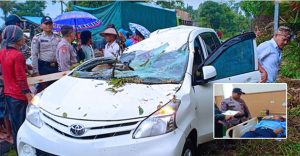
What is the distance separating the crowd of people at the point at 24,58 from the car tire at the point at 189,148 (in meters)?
1.91

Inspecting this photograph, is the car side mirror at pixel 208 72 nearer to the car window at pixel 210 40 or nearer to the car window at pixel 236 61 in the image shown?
the car window at pixel 236 61

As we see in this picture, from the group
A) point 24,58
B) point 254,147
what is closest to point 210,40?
point 254,147

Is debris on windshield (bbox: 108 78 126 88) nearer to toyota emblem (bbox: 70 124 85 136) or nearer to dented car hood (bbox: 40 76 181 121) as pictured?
dented car hood (bbox: 40 76 181 121)

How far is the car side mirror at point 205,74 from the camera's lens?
399 centimetres

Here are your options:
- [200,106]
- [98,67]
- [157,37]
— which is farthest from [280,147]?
[98,67]

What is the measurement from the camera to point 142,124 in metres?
3.29

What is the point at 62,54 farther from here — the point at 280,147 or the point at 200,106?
the point at 280,147

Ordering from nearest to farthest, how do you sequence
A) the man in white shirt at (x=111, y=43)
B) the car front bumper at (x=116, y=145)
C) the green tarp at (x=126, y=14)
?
the car front bumper at (x=116, y=145), the man in white shirt at (x=111, y=43), the green tarp at (x=126, y=14)

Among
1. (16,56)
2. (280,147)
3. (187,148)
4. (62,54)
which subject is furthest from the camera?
(62,54)

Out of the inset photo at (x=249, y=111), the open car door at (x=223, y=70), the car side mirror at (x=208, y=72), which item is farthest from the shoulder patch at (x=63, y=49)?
the inset photo at (x=249, y=111)

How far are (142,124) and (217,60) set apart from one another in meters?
1.64

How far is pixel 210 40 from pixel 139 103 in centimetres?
237

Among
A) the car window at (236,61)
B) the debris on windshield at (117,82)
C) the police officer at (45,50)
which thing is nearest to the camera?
the debris on windshield at (117,82)

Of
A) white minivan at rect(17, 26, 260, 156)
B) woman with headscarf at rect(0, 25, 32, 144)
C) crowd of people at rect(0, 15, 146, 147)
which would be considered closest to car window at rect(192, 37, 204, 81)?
white minivan at rect(17, 26, 260, 156)
